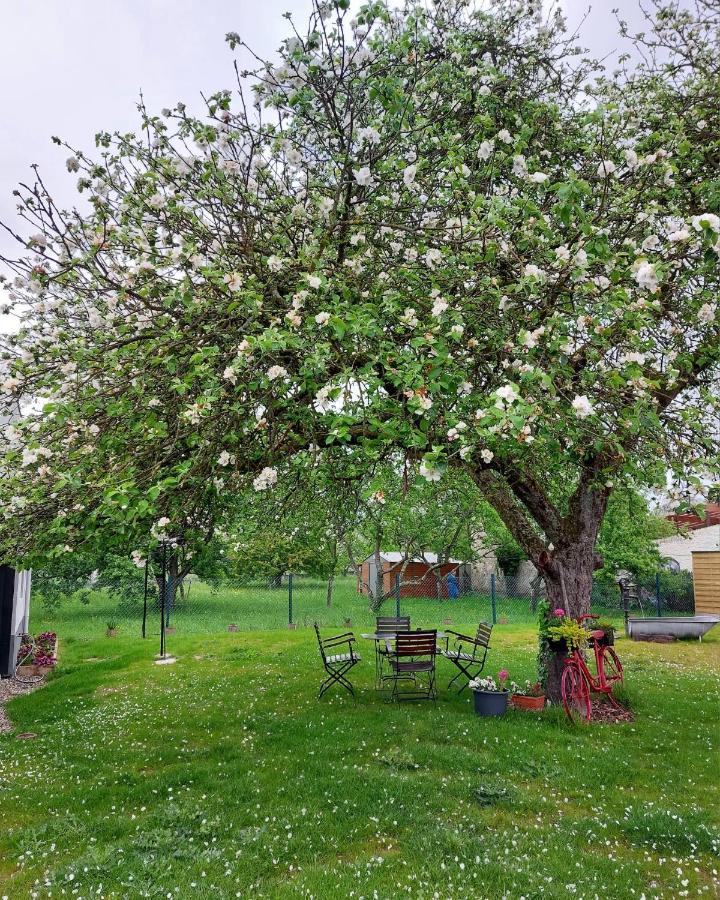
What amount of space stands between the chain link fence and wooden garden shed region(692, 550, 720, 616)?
3.62 ft

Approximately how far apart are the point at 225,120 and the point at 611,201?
310 cm

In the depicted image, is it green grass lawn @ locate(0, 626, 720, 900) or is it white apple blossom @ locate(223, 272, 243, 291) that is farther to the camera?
white apple blossom @ locate(223, 272, 243, 291)

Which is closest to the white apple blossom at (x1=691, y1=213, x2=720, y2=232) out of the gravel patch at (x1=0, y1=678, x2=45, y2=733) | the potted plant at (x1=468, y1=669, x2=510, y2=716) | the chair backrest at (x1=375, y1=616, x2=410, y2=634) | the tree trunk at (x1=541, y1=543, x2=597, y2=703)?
the tree trunk at (x1=541, y1=543, x2=597, y2=703)

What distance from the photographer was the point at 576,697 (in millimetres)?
7504

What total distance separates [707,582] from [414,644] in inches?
559

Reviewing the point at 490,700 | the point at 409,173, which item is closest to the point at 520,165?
the point at 409,173

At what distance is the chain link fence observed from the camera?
1722 cm

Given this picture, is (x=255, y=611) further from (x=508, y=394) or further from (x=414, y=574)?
(x=508, y=394)

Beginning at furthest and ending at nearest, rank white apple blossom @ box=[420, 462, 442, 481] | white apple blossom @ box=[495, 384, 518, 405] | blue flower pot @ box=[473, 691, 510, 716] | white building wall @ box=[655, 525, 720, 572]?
white building wall @ box=[655, 525, 720, 572]
blue flower pot @ box=[473, 691, 510, 716]
white apple blossom @ box=[420, 462, 442, 481]
white apple blossom @ box=[495, 384, 518, 405]

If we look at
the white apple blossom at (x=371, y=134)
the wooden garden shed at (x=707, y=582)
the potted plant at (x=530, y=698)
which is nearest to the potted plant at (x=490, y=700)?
the potted plant at (x=530, y=698)

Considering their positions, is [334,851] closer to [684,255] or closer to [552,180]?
[684,255]

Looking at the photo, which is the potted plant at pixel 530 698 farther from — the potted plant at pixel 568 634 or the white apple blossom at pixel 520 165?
the white apple blossom at pixel 520 165

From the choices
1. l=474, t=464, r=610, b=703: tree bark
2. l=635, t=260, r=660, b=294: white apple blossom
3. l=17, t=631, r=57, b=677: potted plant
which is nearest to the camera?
l=635, t=260, r=660, b=294: white apple blossom

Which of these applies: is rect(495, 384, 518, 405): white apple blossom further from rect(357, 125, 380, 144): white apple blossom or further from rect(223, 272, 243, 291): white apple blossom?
rect(357, 125, 380, 144): white apple blossom
